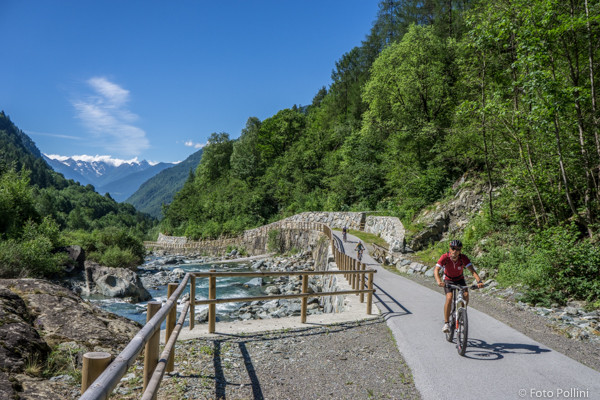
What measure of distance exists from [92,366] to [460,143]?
77.0ft

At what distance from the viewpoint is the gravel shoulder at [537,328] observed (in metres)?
5.94

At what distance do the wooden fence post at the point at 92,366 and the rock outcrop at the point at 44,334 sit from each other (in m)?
2.35

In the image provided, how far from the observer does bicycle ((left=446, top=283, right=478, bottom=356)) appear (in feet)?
18.2

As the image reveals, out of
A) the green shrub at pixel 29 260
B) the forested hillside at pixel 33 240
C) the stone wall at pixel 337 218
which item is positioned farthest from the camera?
the stone wall at pixel 337 218

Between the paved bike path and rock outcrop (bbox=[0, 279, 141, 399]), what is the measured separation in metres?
4.52

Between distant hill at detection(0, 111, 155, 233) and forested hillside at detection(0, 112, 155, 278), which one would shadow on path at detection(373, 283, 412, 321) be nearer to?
forested hillside at detection(0, 112, 155, 278)

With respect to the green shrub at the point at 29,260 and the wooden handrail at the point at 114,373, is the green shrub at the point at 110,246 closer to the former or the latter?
the green shrub at the point at 29,260

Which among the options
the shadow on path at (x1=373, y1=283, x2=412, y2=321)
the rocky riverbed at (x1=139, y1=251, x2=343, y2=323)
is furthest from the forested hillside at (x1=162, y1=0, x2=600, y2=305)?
the rocky riverbed at (x1=139, y1=251, x2=343, y2=323)

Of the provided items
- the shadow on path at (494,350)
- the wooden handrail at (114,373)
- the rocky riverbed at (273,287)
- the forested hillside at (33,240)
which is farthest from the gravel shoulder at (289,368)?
the forested hillside at (33,240)

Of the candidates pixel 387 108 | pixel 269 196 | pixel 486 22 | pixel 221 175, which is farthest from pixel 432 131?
pixel 221 175

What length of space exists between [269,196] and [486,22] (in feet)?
135

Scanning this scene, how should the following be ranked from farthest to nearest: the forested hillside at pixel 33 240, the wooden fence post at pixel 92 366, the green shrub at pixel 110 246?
the green shrub at pixel 110 246 < the forested hillside at pixel 33 240 < the wooden fence post at pixel 92 366

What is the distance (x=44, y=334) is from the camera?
516cm

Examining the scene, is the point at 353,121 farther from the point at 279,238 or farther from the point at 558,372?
the point at 558,372
